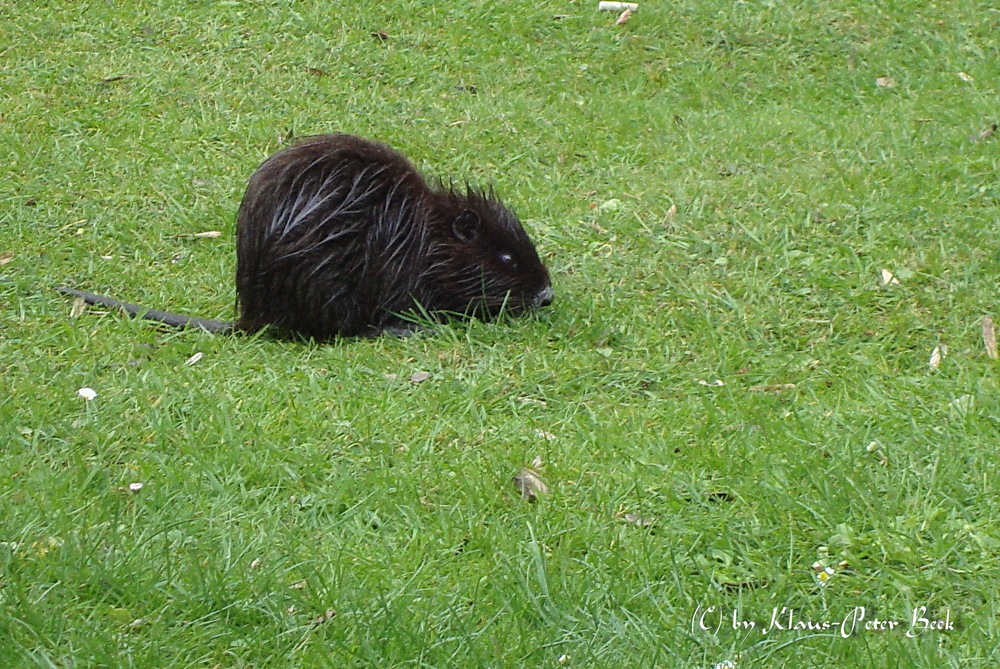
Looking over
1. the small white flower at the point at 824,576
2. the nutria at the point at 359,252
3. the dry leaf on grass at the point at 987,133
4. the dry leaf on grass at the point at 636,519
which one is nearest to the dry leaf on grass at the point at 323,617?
the dry leaf on grass at the point at 636,519

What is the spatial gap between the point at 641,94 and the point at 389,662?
494 cm

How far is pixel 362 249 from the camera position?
454 cm

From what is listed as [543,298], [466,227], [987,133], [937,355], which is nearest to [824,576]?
[937,355]

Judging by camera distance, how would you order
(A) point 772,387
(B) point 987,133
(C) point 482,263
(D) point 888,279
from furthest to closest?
(B) point 987,133
(C) point 482,263
(D) point 888,279
(A) point 772,387

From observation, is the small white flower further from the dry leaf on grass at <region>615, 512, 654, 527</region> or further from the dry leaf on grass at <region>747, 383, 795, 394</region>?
the dry leaf on grass at <region>747, 383, 795, 394</region>

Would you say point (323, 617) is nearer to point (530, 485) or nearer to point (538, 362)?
point (530, 485)

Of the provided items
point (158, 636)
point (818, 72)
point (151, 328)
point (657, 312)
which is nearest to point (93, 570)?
point (158, 636)

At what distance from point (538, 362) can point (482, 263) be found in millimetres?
706

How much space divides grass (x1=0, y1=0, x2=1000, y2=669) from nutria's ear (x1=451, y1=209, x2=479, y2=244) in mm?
426

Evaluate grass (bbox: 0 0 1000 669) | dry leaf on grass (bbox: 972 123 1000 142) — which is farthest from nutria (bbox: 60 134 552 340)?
dry leaf on grass (bbox: 972 123 1000 142)

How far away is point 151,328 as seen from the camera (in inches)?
178

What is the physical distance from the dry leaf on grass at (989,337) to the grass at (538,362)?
4 cm

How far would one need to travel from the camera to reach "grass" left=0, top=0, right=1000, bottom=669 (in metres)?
2.70

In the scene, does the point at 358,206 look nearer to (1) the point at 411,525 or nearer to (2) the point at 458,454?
(2) the point at 458,454
